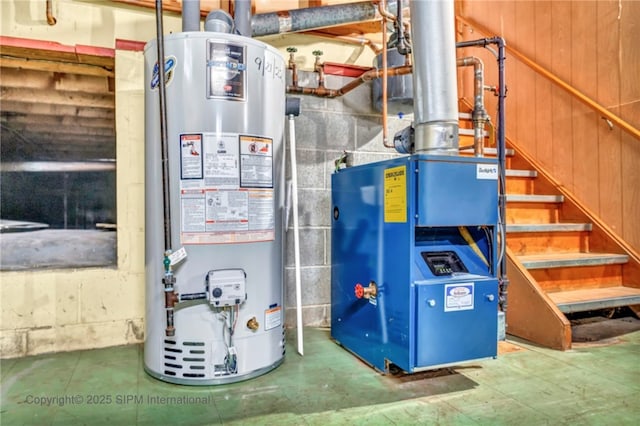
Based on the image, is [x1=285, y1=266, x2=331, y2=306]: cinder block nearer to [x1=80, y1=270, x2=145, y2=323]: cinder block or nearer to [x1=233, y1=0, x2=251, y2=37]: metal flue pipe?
[x1=80, y1=270, x2=145, y2=323]: cinder block

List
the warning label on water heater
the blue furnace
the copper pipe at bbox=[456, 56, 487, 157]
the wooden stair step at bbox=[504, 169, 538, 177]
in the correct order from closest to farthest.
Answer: the blue furnace → the warning label on water heater → the copper pipe at bbox=[456, 56, 487, 157] → the wooden stair step at bbox=[504, 169, 538, 177]

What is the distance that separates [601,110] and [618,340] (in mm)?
1586

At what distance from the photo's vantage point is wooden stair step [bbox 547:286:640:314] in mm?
2396

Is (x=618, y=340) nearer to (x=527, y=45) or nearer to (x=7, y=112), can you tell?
(x=527, y=45)

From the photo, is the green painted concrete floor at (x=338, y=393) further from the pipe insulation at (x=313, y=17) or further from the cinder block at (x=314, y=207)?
the pipe insulation at (x=313, y=17)

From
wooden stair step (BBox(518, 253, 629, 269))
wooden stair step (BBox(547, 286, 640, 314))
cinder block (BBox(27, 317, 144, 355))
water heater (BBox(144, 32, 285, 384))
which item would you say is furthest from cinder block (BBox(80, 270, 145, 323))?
wooden stair step (BBox(547, 286, 640, 314))

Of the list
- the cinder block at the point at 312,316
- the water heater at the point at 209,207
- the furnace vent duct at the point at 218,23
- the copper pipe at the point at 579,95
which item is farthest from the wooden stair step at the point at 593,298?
the furnace vent duct at the point at 218,23

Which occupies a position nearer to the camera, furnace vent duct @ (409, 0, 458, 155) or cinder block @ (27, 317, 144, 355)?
furnace vent duct @ (409, 0, 458, 155)

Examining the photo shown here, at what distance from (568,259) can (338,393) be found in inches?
73.8

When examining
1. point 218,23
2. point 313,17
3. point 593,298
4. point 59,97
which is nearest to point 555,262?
point 593,298

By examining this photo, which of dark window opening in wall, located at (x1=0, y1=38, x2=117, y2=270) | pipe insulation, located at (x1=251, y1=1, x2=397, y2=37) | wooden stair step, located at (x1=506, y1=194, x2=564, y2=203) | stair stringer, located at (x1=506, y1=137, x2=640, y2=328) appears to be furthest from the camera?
wooden stair step, located at (x1=506, y1=194, x2=564, y2=203)

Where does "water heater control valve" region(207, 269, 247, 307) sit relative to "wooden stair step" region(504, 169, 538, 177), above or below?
below

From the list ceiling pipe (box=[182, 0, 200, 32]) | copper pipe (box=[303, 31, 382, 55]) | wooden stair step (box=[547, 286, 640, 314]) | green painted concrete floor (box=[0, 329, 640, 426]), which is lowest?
green painted concrete floor (box=[0, 329, 640, 426])

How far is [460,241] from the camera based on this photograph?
Answer: 1.90 metres
